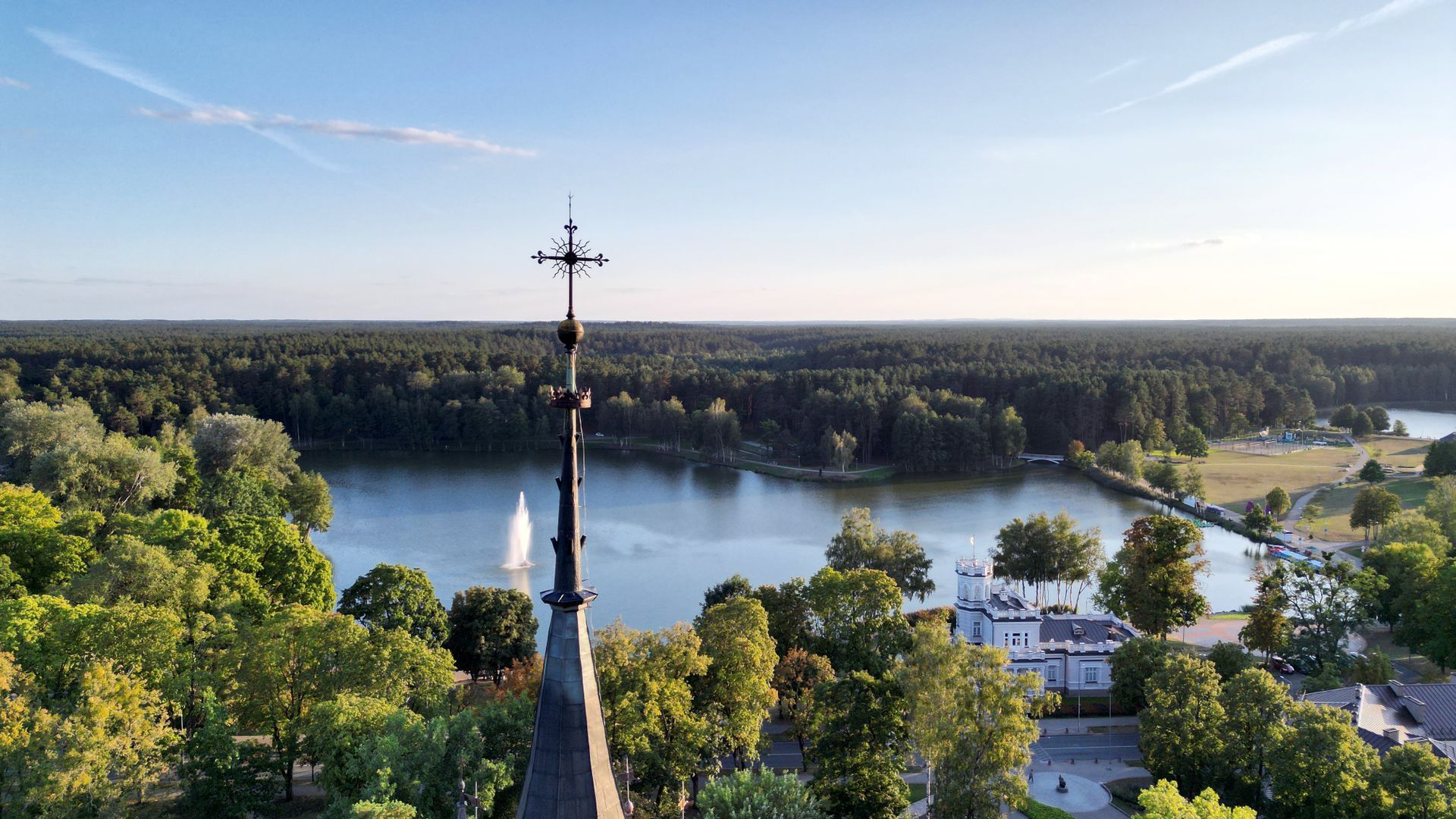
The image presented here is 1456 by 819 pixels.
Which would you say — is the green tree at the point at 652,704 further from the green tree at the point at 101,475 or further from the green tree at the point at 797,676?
the green tree at the point at 101,475

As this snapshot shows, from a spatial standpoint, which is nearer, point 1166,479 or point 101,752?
point 101,752

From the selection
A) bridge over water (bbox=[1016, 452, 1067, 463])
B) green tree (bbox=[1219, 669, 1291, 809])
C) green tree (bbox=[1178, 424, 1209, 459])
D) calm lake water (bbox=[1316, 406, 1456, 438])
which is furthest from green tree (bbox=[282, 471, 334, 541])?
calm lake water (bbox=[1316, 406, 1456, 438])

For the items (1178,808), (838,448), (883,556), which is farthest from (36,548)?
(838,448)

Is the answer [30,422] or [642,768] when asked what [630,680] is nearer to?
[642,768]

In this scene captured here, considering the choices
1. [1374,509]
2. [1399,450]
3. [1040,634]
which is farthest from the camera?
[1399,450]

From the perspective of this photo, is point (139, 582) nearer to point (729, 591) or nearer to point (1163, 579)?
point (729, 591)
